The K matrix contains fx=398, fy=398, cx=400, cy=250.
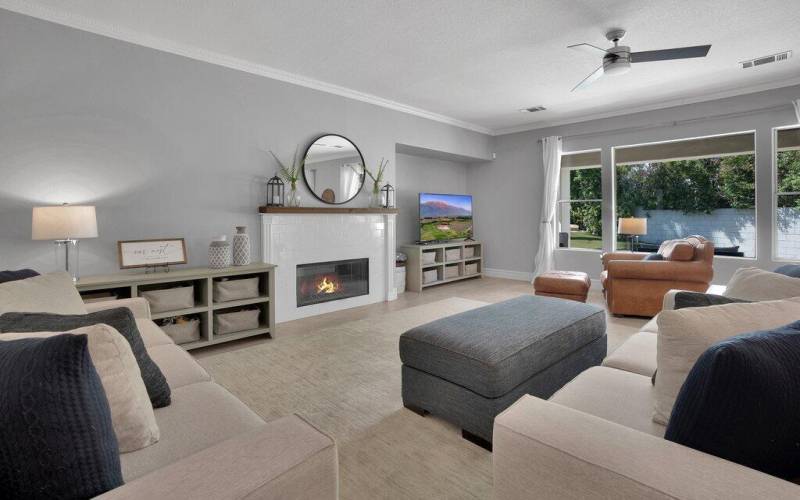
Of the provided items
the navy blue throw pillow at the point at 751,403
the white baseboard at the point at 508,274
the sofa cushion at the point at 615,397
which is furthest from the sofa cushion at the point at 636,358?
the white baseboard at the point at 508,274

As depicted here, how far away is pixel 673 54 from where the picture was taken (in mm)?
3006

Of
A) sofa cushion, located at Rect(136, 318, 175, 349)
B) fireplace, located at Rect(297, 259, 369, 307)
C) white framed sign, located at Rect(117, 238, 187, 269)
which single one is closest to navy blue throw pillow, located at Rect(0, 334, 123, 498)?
sofa cushion, located at Rect(136, 318, 175, 349)

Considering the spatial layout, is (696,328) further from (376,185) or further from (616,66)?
(376,185)

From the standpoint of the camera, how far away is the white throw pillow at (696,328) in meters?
1.01

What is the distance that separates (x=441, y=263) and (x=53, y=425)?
5683mm

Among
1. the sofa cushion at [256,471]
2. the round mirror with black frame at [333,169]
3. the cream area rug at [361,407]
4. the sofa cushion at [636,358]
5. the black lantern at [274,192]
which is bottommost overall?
the cream area rug at [361,407]

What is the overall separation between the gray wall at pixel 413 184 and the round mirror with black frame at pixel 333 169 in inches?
55.3

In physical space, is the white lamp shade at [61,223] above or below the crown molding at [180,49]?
below

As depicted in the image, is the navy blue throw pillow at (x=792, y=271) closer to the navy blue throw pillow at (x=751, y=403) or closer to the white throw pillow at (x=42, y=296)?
the navy blue throw pillow at (x=751, y=403)

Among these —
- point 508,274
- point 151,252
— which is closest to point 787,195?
point 508,274

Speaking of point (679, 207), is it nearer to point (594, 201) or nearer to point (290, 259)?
point (594, 201)

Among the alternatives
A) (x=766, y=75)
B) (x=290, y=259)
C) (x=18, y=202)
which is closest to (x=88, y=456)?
(x=18, y=202)

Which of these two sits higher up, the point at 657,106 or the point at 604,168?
the point at 657,106

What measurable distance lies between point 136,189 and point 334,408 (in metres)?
2.52
